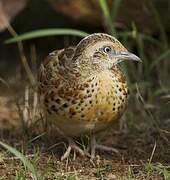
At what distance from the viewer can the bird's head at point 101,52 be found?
441cm

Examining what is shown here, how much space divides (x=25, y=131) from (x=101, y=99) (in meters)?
0.88

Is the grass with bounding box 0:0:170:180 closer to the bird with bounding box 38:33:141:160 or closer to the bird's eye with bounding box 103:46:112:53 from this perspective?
the bird with bounding box 38:33:141:160

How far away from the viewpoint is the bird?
4.41 metres

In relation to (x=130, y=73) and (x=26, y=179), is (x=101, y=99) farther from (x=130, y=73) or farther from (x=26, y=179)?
(x=130, y=73)

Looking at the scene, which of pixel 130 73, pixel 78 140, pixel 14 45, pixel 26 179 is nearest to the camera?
pixel 26 179

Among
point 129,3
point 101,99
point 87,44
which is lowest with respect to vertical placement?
point 101,99

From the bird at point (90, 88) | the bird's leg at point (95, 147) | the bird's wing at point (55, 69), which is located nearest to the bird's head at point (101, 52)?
the bird at point (90, 88)

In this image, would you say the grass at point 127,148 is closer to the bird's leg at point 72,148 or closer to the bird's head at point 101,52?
the bird's leg at point 72,148

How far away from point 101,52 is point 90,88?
238 millimetres

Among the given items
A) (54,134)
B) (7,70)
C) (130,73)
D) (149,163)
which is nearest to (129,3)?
(130,73)

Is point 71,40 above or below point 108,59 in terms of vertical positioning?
above

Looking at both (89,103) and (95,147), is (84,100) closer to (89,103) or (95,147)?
(89,103)

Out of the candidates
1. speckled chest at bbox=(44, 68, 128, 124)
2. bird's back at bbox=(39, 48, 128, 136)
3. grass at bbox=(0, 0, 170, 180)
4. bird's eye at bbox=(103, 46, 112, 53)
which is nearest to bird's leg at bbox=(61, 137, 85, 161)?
grass at bbox=(0, 0, 170, 180)

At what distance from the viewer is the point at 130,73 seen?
636 centimetres
